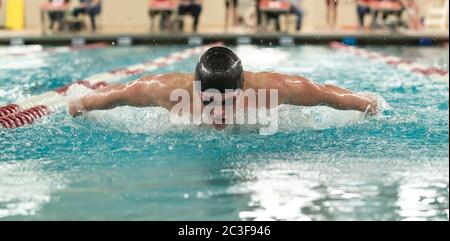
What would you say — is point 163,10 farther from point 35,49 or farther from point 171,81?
point 171,81

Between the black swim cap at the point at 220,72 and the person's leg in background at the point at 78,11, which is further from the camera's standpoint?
the person's leg in background at the point at 78,11

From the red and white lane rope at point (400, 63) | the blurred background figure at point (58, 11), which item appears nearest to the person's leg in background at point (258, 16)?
the red and white lane rope at point (400, 63)

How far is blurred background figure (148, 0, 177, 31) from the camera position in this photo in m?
11.4

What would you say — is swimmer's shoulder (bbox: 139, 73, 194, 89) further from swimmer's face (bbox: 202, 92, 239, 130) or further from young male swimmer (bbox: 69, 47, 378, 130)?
swimmer's face (bbox: 202, 92, 239, 130)

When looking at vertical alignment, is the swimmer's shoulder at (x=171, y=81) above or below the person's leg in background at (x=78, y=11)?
below

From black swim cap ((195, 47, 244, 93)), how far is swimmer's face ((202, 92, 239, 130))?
0.14ft

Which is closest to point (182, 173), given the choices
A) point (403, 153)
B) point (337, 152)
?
point (337, 152)

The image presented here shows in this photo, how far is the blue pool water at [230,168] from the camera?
104 inches

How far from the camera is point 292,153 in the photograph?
345 cm

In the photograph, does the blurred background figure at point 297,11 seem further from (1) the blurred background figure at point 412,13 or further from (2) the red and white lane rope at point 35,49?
(2) the red and white lane rope at point 35,49

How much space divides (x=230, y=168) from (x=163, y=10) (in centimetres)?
865

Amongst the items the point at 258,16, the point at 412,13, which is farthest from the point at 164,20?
the point at 412,13

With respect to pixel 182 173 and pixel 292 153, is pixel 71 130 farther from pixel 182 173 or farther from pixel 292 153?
pixel 292 153

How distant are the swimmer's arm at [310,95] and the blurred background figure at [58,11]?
27.2 ft
